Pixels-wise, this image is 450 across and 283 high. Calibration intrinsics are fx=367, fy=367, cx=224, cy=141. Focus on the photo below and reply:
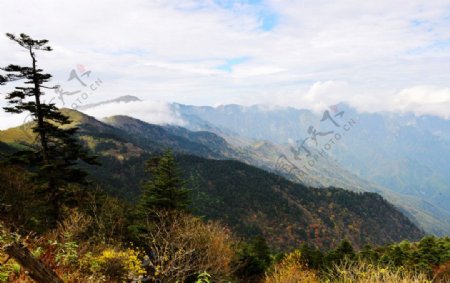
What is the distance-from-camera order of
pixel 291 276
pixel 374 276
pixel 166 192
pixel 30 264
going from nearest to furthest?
pixel 30 264 → pixel 374 276 → pixel 291 276 → pixel 166 192

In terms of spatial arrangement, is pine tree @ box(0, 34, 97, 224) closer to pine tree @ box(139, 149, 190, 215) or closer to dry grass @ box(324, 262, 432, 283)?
pine tree @ box(139, 149, 190, 215)

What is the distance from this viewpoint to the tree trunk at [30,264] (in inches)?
262

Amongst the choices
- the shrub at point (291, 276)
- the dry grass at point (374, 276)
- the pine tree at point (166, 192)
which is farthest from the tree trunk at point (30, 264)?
the pine tree at point (166, 192)

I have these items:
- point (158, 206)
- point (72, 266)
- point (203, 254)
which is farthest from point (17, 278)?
point (158, 206)

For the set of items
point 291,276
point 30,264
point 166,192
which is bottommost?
point 291,276

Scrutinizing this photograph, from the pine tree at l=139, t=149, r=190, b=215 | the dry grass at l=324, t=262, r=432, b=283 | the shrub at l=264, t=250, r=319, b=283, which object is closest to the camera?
the dry grass at l=324, t=262, r=432, b=283

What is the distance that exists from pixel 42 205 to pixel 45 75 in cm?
1091

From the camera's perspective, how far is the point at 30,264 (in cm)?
681

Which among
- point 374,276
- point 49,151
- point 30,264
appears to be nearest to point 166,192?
point 49,151

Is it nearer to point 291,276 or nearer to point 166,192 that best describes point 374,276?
point 291,276

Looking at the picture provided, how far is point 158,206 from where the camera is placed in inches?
1700

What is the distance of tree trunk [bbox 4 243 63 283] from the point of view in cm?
666

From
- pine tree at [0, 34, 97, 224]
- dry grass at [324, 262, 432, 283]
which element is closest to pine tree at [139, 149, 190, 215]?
pine tree at [0, 34, 97, 224]

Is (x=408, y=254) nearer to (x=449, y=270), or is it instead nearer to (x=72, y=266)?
(x=449, y=270)
